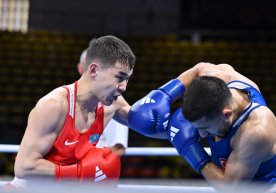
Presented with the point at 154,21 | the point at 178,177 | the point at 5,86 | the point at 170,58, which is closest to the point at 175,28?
the point at 154,21

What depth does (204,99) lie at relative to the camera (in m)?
1.70

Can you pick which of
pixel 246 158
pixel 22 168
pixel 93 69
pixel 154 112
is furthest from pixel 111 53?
pixel 246 158

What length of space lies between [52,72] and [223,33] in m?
3.62

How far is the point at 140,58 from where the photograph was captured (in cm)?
811

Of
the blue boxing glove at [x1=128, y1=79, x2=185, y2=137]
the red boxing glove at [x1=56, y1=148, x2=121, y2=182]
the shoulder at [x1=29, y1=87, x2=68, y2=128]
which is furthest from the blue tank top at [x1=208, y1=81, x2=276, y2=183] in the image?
the shoulder at [x1=29, y1=87, x2=68, y2=128]

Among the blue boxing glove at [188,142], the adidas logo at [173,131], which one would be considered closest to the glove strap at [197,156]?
the blue boxing glove at [188,142]

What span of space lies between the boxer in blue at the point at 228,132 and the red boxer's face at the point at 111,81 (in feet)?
0.95

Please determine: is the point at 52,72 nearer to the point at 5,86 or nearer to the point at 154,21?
the point at 5,86

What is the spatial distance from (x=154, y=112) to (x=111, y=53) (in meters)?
0.37

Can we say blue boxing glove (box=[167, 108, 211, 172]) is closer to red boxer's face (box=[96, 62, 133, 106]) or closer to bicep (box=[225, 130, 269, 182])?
bicep (box=[225, 130, 269, 182])

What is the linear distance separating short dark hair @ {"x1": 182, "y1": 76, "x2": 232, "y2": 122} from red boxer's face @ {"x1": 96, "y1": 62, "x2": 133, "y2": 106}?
0.31 meters

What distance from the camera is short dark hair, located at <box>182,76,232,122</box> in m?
1.69

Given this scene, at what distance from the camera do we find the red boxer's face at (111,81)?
6.24 feet

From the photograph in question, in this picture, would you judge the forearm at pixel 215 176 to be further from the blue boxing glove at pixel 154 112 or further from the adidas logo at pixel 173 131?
the blue boxing glove at pixel 154 112
